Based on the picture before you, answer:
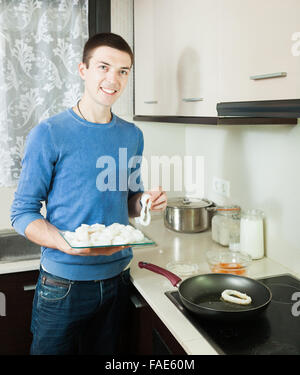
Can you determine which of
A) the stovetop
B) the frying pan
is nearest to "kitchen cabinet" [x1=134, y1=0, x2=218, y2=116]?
the frying pan

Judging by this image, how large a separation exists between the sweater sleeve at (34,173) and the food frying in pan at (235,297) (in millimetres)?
668

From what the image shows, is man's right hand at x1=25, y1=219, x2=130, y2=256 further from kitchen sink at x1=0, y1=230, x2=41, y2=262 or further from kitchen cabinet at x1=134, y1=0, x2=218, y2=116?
kitchen sink at x1=0, y1=230, x2=41, y2=262

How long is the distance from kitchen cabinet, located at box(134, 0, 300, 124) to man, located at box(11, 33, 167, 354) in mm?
299

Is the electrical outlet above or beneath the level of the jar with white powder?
above

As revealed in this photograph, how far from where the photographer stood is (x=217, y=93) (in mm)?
1486

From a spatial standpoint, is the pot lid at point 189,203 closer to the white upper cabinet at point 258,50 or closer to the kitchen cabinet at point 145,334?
the kitchen cabinet at point 145,334

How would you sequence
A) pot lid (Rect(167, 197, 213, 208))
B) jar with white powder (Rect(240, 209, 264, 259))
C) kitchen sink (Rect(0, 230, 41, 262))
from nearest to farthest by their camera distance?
jar with white powder (Rect(240, 209, 264, 259)) → pot lid (Rect(167, 197, 213, 208)) → kitchen sink (Rect(0, 230, 41, 262))

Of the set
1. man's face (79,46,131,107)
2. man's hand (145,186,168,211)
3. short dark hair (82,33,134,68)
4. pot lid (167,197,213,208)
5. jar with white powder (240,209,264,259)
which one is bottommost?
jar with white powder (240,209,264,259)

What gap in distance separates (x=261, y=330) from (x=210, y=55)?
0.96 metres

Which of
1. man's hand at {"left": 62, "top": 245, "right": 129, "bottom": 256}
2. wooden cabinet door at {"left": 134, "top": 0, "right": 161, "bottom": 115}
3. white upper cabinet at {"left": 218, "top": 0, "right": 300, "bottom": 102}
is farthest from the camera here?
wooden cabinet door at {"left": 134, "top": 0, "right": 161, "bottom": 115}

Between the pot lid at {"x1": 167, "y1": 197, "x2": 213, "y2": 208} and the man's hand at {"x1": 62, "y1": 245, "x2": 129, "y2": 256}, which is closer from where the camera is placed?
the man's hand at {"x1": 62, "y1": 245, "x2": 129, "y2": 256}

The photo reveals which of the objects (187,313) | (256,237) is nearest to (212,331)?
(187,313)

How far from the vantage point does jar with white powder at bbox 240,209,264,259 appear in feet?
5.73

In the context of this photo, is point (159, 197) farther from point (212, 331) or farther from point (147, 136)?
point (147, 136)
